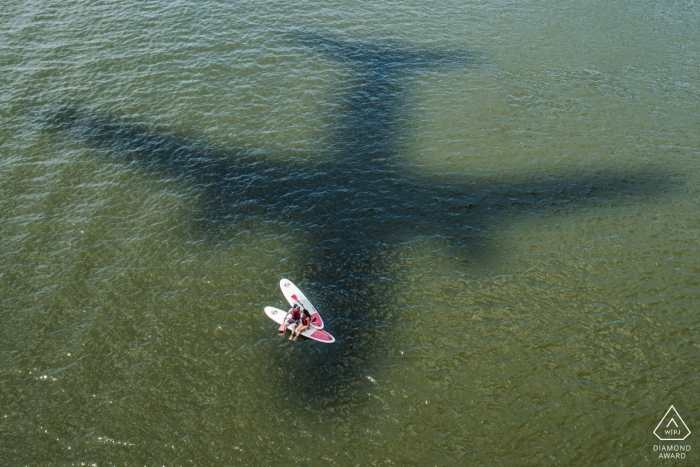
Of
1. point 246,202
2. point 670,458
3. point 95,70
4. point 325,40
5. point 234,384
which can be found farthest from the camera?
point 325,40

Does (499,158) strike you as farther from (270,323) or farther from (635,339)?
(270,323)

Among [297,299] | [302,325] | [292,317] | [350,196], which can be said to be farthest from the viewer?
[350,196]

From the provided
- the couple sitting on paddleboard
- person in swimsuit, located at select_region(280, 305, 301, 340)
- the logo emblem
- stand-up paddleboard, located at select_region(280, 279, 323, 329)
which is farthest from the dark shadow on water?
the logo emblem

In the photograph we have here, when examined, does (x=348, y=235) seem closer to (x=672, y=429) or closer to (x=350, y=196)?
(x=350, y=196)

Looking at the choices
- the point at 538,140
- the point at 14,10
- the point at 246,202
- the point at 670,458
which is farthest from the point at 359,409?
the point at 14,10

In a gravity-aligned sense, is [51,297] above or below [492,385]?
above

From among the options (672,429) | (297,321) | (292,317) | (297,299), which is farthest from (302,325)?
(672,429)

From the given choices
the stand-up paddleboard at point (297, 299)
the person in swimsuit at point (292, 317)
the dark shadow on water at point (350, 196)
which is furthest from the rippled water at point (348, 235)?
the person in swimsuit at point (292, 317)

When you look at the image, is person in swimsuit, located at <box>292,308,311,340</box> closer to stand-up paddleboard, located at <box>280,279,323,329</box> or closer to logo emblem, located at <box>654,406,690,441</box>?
stand-up paddleboard, located at <box>280,279,323,329</box>
